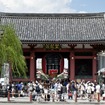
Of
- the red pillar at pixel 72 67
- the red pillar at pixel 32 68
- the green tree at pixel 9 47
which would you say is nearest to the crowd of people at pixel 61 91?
the green tree at pixel 9 47

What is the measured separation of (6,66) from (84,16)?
62.8 ft

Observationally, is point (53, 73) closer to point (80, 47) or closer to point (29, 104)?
point (80, 47)

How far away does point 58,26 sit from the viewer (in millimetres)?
51312

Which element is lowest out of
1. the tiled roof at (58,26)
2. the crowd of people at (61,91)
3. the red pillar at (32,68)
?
the crowd of people at (61,91)

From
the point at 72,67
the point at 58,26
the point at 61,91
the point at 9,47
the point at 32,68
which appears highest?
the point at 58,26

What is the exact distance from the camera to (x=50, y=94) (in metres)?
34.2

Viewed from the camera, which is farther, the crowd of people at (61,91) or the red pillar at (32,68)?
the red pillar at (32,68)

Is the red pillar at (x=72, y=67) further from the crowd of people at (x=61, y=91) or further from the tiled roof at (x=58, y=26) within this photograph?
the crowd of people at (x=61, y=91)

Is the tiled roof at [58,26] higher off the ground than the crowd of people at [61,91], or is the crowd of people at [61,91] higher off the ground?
the tiled roof at [58,26]

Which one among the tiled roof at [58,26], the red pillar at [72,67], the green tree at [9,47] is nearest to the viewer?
the green tree at [9,47]

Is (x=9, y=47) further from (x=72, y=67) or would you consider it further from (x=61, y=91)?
(x=72, y=67)

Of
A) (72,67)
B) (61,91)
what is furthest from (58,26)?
(61,91)

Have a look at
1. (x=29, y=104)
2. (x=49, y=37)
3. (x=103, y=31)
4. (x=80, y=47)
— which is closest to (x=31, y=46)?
(x=49, y=37)

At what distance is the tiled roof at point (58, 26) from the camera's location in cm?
4806
